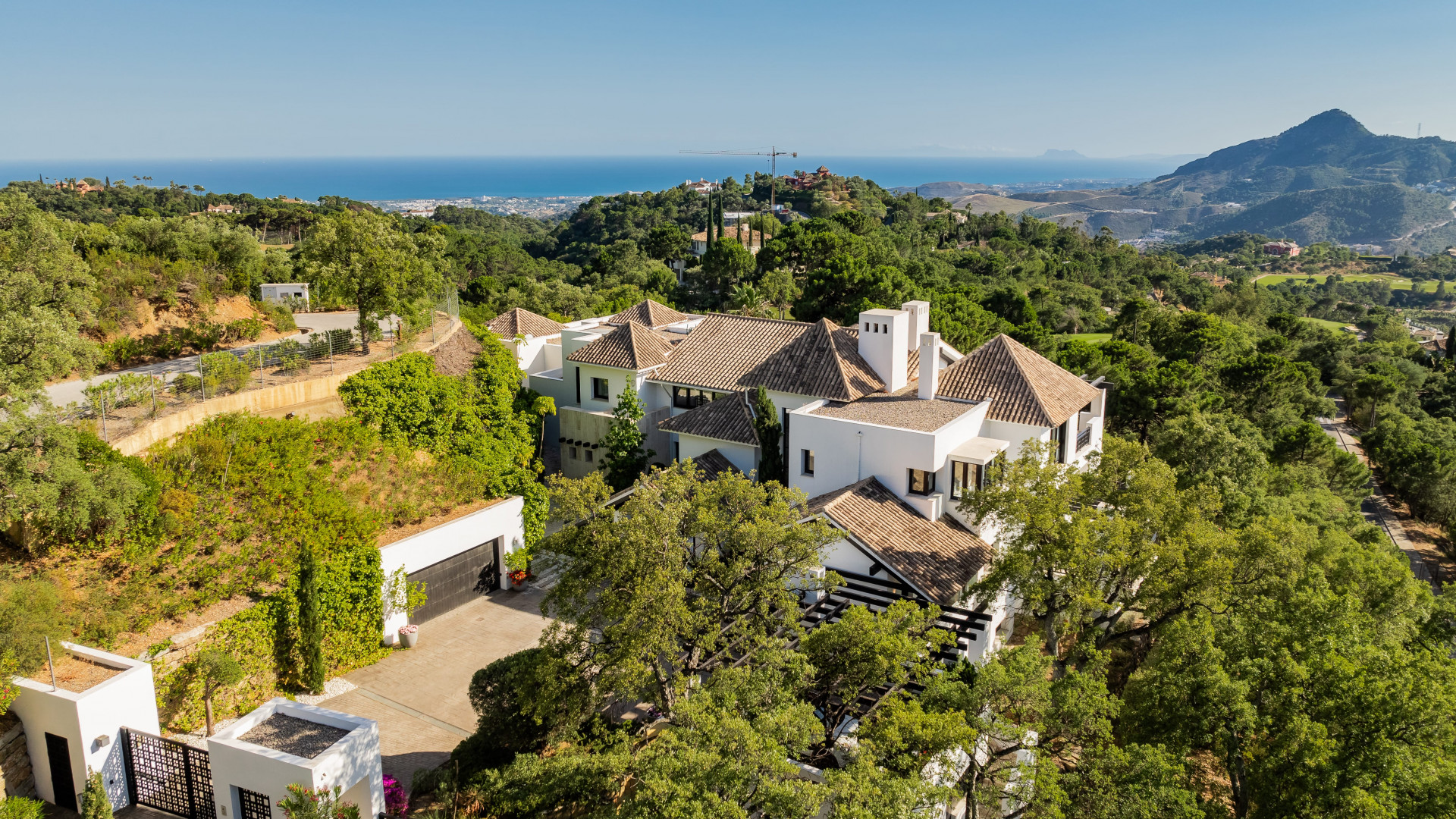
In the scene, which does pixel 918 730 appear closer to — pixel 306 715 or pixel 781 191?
pixel 306 715

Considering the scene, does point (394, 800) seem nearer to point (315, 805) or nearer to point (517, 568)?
point (315, 805)

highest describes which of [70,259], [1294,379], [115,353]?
[70,259]

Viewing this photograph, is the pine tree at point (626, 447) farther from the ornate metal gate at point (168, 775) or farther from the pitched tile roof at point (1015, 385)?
the ornate metal gate at point (168, 775)

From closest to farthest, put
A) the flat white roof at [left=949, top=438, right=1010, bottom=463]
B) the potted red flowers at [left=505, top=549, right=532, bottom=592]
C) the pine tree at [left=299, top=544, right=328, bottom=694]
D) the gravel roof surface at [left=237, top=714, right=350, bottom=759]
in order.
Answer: the gravel roof surface at [left=237, top=714, right=350, bottom=759]
the pine tree at [left=299, top=544, right=328, bottom=694]
the flat white roof at [left=949, top=438, right=1010, bottom=463]
the potted red flowers at [left=505, top=549, right=532, bottom=592]

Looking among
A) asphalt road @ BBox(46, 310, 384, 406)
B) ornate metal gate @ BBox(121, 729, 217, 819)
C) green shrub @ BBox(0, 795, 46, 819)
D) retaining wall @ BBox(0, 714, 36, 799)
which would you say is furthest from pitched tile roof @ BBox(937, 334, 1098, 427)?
retaining wall @ BBox(0, 714, 36, 799)

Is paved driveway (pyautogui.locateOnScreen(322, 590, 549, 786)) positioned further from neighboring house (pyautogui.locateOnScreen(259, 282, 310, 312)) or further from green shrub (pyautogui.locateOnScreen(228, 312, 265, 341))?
neighboring house (pyautogui.locateOnScreen(259, 282, 310, 312))

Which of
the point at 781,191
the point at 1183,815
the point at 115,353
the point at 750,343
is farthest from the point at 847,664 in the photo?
the point at 781,191

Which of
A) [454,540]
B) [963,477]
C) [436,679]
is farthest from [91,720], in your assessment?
[963,477]
